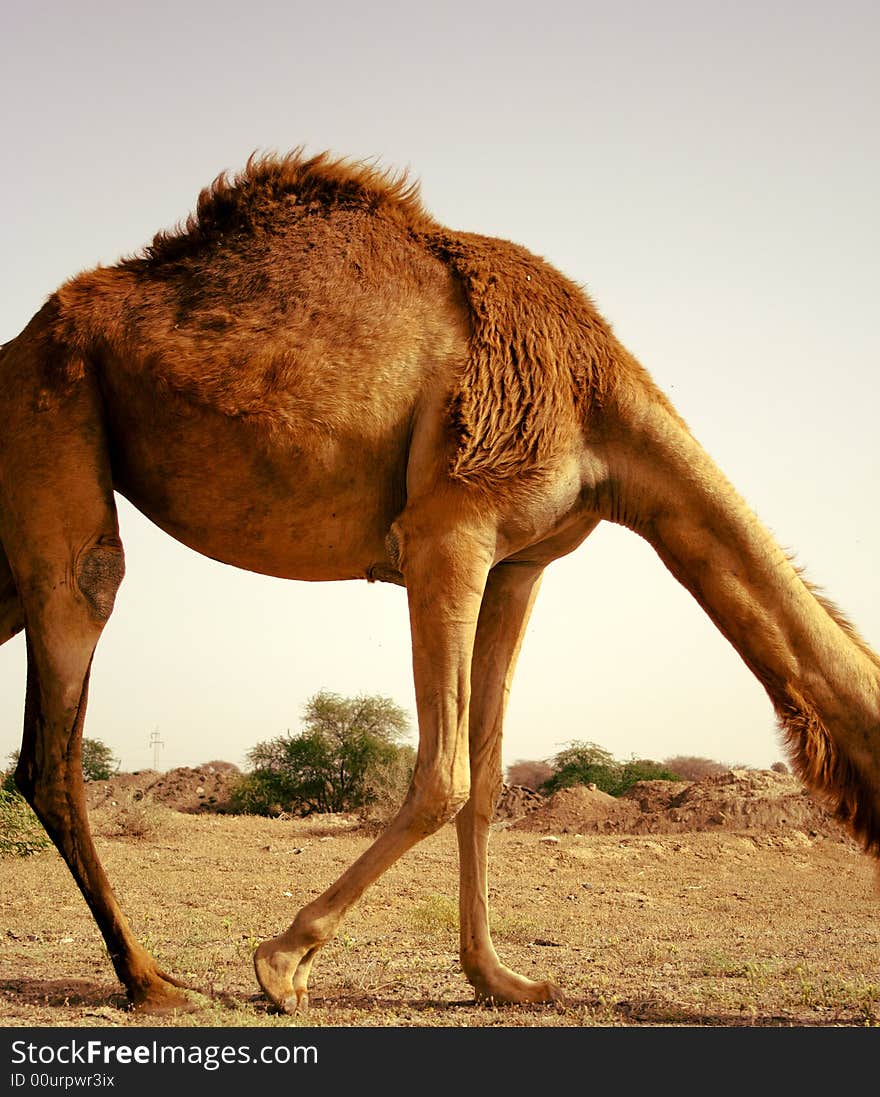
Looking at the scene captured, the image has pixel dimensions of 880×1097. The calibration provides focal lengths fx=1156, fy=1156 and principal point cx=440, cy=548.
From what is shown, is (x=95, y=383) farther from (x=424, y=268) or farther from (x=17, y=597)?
(x=424, y=268)

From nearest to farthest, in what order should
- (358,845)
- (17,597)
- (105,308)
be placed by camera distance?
(105,308) < (17,597) < (358,845)

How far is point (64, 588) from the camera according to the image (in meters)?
5.91

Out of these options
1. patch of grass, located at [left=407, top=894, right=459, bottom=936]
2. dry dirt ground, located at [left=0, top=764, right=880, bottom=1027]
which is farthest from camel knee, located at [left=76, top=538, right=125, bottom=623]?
patch of grass, located at [left=407, top=894, right=459, bottom=936]

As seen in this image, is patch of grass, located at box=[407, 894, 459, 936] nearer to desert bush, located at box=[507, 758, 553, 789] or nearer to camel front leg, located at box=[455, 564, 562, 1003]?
camel front leg, located at box=[455, 564, 562, 1003]

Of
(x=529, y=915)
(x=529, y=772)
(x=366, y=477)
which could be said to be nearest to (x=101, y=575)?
(x=366, y=477)

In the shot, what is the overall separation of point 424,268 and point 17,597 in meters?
3.00

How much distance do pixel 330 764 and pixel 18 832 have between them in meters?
7.76

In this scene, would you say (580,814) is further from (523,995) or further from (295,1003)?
(295,1003)

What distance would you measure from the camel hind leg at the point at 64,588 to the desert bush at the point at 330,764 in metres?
12.7

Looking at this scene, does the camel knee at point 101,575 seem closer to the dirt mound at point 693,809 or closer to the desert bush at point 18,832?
the desert bush at point 18,832

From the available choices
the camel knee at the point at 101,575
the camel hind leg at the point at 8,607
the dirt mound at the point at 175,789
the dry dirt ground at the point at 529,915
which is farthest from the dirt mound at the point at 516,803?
the camel knee at the point at 101,575
